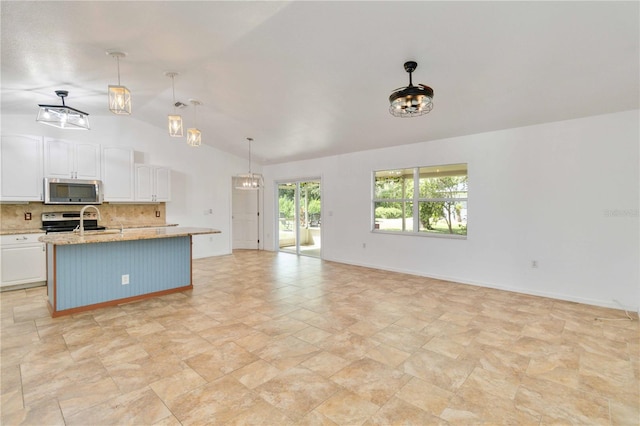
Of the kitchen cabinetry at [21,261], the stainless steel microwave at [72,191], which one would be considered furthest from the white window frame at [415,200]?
the kitchen cabinetry at [21,261]

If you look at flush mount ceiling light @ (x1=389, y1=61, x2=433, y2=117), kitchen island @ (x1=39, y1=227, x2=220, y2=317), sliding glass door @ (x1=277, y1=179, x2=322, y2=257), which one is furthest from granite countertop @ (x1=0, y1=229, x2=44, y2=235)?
flush mount ceiling light @ (x1=389, y1=61, x2=433, y2=117)

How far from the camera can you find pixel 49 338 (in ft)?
9.57

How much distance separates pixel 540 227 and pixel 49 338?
594 cm

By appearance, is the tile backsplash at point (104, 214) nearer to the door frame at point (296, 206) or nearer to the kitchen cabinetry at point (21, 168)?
the kitchen cabinetry at point (21, 168)

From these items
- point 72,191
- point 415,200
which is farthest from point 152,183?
point 415,200

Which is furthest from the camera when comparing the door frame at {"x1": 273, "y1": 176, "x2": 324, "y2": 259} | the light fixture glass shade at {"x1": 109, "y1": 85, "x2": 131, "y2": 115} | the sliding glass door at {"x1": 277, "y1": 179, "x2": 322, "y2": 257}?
the sliding glass door at {"x1": 277, "y1": 179, "x2": 322, "y2": 257}

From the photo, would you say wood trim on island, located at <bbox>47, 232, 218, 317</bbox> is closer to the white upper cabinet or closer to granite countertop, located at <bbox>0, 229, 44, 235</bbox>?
granite countertop, located at <bbox>0, 229, 44, 235</bbox>

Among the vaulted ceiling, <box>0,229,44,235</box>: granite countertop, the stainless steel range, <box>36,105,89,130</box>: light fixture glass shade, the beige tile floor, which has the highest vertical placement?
the vaulted ceiling

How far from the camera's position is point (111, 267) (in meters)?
3.82

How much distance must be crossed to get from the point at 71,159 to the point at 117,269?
2.61 m

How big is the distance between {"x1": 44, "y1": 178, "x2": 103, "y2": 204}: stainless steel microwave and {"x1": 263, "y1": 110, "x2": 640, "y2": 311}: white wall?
542 cm

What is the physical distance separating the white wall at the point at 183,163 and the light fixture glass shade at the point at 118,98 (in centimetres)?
357

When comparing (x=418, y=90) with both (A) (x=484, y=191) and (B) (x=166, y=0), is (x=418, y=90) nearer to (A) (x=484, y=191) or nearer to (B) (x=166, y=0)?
(B) (x=166, y=0)

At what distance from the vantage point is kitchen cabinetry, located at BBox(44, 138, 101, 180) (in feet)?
16.1
